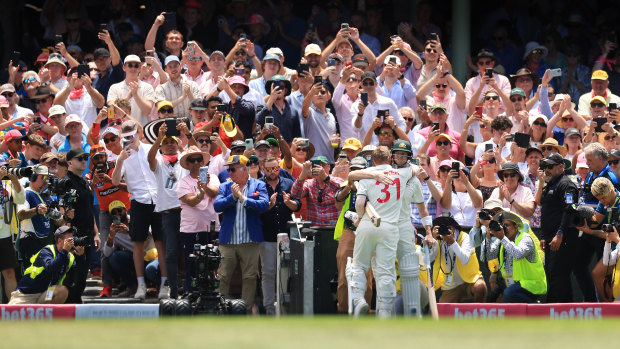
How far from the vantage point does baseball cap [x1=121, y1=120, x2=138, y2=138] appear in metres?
14.4

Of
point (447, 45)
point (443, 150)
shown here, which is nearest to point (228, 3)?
point (447, 45)

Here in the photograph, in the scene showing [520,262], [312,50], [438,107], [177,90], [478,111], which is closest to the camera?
[520,262]

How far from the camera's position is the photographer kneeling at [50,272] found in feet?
42.5

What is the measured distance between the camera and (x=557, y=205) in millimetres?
13312

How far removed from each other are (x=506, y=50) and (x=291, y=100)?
4.76 metres

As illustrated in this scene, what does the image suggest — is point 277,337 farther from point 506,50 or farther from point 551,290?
point 506,50

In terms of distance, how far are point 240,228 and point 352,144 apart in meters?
1.93

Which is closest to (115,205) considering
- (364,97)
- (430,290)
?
(364,97)

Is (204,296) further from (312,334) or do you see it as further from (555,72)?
(555,72)

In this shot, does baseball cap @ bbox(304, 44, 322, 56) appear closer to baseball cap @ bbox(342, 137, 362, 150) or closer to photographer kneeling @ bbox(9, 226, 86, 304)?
baseball cap @ bbox(342, 137, 362, 150)

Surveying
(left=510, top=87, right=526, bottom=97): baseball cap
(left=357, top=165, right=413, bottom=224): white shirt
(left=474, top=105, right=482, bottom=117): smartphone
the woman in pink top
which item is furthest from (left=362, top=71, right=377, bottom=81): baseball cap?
(left=357, top=165, right=413, bottom=224): white shirt

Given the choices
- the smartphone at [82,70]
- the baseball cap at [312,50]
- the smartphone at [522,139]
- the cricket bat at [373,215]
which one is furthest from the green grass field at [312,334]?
the baseball cap at [312,50]

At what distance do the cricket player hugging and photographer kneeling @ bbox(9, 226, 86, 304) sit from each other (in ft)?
10.4

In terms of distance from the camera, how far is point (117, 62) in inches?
663
